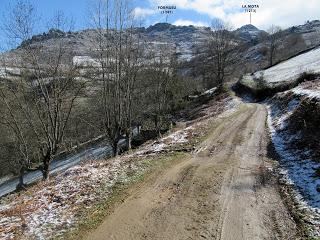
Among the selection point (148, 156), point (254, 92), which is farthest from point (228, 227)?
point (254, 92)

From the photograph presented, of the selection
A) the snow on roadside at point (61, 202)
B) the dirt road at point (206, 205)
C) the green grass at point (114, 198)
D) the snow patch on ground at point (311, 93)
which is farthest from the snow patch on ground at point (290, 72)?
the snow on roadside at point (61, 202)

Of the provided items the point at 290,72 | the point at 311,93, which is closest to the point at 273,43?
the point at 290,72

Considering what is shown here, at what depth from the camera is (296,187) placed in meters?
12.7

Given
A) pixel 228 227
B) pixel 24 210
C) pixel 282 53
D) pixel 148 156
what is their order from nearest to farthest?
pixel 228 227 → pixel 24 210 → pixel 148 156 → pixel 282 53

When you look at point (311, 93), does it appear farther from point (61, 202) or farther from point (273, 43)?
point (273, 43)

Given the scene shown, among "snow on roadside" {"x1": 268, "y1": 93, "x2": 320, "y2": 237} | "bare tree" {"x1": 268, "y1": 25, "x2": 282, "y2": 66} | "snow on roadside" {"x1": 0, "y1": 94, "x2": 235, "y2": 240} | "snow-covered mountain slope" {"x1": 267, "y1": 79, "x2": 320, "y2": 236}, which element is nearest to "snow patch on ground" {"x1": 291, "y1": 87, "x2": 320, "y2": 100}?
"snow-covered mountain slope" {"x1": 267, "y1": 79, "x2": 320, "y2": 236}

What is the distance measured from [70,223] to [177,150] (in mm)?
9461

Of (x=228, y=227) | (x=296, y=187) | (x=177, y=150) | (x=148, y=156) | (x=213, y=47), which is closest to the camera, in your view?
(x=228, y=227)

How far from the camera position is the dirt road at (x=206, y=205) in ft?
32.1

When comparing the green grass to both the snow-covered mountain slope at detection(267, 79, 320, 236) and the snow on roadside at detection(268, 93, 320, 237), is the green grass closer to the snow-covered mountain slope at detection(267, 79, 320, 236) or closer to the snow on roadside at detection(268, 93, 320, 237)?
the snow on roadside at detection(268, 93, 320, 237)

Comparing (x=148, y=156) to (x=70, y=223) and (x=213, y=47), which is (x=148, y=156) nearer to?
(x=70, y=223)

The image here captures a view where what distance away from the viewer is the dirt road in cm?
977

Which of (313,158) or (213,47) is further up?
(213,47)

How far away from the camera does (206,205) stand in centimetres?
1144
